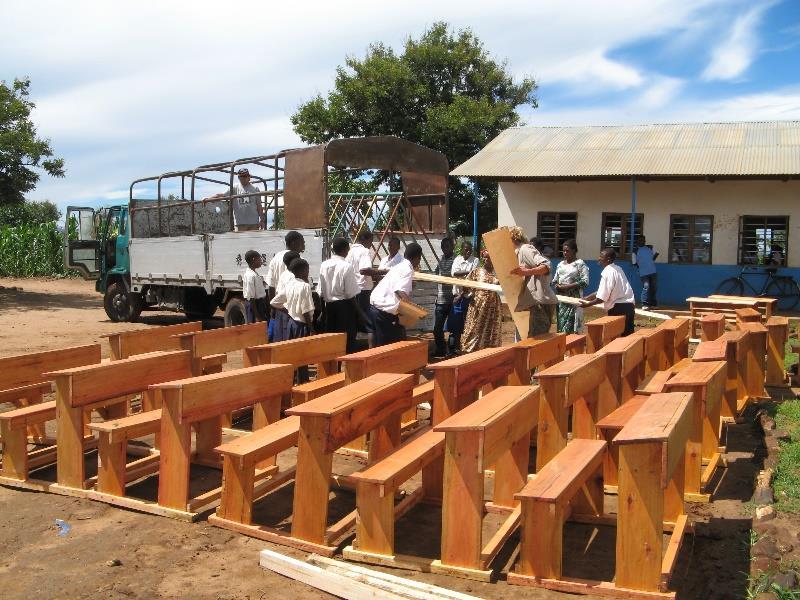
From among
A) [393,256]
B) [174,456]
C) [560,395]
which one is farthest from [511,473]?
[393,256]

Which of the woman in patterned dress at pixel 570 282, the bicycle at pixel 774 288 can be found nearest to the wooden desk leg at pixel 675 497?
the woman in patterned dress at pixel 570 282

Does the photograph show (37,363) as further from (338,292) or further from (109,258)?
(109,258)

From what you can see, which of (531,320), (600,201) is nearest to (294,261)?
(531,320)

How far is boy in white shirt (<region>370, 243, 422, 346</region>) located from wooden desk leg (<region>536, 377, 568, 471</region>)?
3168 millimetres

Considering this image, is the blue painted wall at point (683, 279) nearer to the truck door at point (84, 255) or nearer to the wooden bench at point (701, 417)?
the truck door at point (84, 255)

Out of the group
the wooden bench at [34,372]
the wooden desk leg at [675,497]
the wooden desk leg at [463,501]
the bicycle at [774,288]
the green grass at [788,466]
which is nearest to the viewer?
the wooden desk leg at [463,501]

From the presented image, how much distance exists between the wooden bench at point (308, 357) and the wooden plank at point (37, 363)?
4.10ft

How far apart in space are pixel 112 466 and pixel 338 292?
3.71 meters

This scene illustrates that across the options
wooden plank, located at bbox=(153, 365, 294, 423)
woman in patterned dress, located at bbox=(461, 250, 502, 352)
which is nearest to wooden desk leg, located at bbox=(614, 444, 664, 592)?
wooden plank, located at bbox=(153, 365, 294, 423)

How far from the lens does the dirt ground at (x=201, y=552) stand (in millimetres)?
3699

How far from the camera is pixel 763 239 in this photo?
18031 mm

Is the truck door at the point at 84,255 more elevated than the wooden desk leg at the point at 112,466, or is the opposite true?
the truck door at the point at 84,255

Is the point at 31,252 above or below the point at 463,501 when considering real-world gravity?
above

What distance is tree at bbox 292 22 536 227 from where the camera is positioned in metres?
29.4
